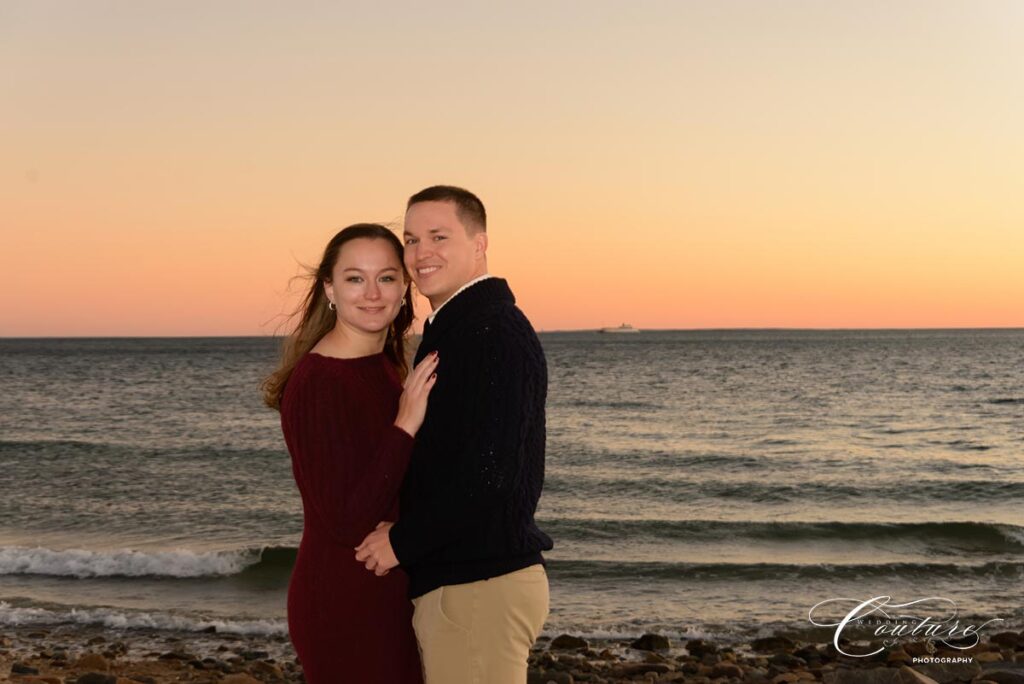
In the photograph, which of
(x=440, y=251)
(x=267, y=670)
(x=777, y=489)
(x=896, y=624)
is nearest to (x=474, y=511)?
(x=440, y=251)

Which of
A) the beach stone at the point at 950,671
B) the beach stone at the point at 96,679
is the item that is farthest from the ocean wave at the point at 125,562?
the beach stone at the point at 950,671

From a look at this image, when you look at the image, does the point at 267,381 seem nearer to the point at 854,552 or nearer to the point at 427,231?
the point at 427,231

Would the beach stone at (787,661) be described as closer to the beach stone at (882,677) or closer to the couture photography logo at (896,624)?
the couture photography logo at (896,624)

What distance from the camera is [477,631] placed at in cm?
299

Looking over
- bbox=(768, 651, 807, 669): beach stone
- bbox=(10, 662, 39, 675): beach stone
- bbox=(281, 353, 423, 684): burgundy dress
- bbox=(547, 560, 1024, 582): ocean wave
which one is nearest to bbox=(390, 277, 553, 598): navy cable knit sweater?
bbox=(281, 353, 423, 684): burgundy dress

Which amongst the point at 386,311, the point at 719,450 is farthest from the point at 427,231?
the point at 719,450

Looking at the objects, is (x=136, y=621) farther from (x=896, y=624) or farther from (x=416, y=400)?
(x=416, y=400)

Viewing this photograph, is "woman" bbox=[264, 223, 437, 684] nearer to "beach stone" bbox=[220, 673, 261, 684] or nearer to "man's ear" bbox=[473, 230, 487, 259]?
"man's ear" bbox=[473, 230, 487, 259]

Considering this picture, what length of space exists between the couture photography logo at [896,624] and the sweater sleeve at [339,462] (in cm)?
675

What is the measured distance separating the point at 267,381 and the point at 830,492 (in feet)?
52.3

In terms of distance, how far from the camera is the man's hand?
3.01 m

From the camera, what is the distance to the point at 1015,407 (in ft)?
116

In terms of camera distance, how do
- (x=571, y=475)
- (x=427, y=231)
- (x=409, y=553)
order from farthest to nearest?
(x=571, y=475)
(x=427, y=231)
(x=409, y=553)

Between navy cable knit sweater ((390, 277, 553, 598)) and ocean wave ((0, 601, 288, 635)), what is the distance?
24.4ft
